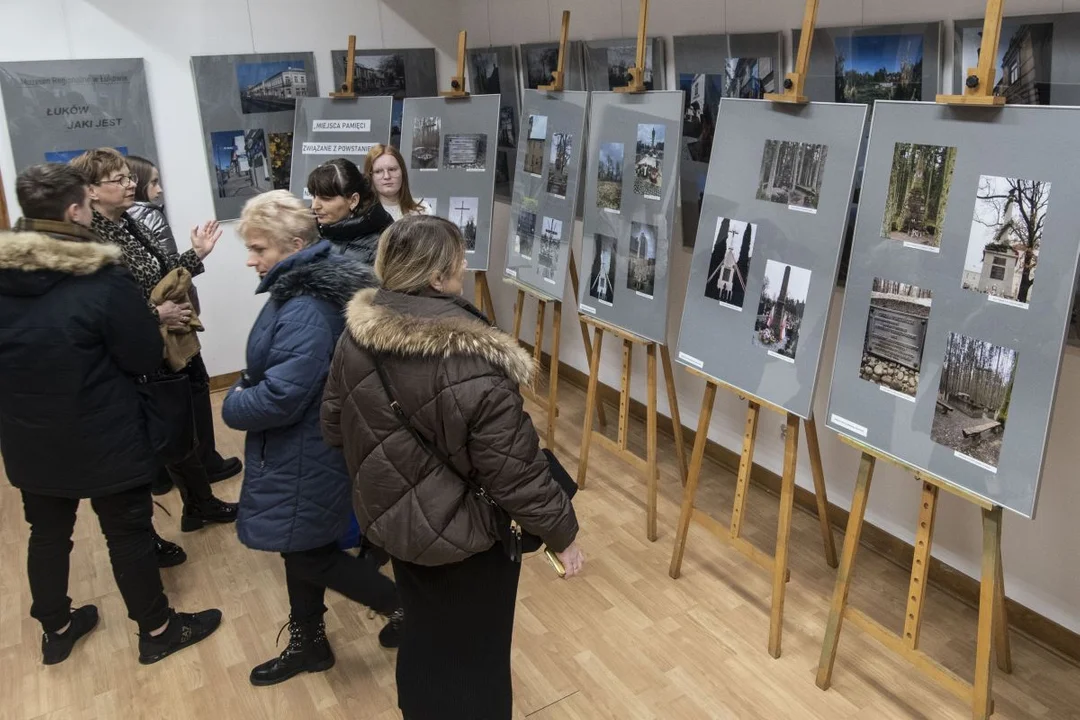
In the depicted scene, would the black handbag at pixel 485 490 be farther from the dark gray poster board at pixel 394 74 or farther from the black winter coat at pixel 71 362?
the dark gray poster board at pixel 394 74

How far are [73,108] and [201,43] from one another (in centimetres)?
83

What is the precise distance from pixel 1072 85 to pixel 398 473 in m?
2.17

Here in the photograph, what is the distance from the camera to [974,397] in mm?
2188

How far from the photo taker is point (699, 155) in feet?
12.4

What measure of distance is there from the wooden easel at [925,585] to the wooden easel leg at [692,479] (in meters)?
0.60

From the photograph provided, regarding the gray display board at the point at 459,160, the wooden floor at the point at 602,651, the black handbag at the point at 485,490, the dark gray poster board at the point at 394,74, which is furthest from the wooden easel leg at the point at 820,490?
the dark gray poster board at the point at 394,74

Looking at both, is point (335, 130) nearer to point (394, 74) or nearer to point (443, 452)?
point (394, 74)

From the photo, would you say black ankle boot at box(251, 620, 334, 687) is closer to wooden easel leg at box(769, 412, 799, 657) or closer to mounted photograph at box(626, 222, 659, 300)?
wooden easel leg at box(769, 412, 799, 657)

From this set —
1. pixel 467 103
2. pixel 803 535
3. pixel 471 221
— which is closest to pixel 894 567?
pixel 803 535

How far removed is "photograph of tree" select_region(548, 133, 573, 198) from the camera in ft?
12.6

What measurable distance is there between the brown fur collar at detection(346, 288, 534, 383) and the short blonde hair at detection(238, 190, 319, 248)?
2.25ft

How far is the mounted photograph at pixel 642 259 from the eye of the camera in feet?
11.0

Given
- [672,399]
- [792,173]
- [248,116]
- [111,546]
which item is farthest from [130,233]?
[248,116]

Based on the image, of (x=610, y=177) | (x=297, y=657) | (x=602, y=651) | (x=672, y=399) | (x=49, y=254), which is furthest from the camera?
(x=672, y=399)
